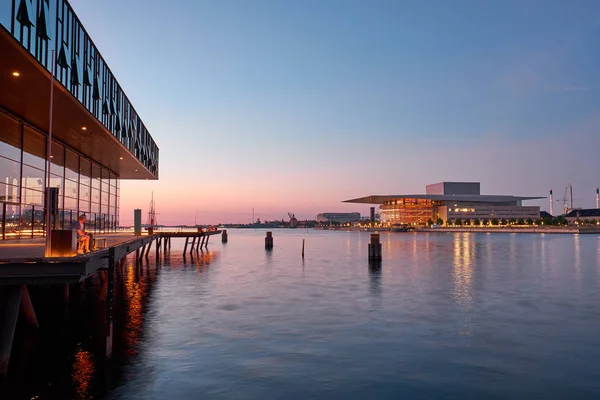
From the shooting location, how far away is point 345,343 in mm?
20109

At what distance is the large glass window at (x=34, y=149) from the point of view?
31.1 metres

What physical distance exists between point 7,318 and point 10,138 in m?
18.0

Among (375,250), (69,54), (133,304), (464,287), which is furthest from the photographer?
(375,250)

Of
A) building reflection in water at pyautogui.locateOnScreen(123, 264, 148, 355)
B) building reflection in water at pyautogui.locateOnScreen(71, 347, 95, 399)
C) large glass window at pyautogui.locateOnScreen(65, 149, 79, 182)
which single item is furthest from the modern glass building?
building reflection in water at pyautogui.locateOnScreen(123, 264, 148, 355)

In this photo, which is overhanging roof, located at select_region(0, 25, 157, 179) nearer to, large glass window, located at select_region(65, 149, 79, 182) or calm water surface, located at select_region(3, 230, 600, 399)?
large glass window, located at select_region(65, 149, 79, 182)

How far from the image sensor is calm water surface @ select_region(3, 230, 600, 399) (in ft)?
48.5

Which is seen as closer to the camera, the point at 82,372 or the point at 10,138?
the point at 82,372

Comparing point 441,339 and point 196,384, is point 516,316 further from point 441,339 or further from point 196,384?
point 196,384

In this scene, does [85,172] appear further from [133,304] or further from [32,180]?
[133,304]

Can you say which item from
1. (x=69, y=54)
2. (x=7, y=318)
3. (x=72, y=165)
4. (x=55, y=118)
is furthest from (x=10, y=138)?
(x=7, y=318)

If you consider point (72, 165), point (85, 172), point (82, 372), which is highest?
point (72, 165)

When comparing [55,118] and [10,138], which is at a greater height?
[55,118]

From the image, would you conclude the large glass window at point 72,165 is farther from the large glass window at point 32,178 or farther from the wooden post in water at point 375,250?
the wooden post in water at point 375,250

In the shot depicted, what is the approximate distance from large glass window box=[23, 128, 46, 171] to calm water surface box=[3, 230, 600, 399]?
10337mm
